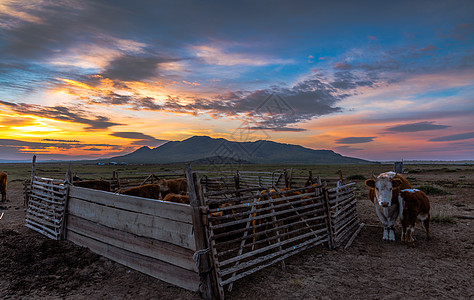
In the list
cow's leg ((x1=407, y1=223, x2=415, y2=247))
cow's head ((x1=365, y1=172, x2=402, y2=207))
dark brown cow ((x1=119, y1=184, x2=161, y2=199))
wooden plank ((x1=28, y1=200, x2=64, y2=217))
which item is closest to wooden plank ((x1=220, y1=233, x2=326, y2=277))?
cow's head ((x1=365, y1=172, x2=402, y2=207))

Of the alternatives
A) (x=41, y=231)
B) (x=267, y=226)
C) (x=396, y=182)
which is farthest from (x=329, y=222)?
(x=41, y=231)

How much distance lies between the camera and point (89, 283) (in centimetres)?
509

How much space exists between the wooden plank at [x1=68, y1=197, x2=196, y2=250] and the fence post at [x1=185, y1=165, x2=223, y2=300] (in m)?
0.16

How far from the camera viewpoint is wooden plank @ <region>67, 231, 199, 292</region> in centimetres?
462

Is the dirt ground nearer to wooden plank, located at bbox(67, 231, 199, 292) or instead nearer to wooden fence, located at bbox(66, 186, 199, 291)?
wooden plank, located at bbox(67, 231, 199, 292)

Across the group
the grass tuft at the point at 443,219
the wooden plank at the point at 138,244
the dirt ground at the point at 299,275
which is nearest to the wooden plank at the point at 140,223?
the wooden plank at the point at 138,244

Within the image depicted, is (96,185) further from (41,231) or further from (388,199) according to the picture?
(388,199)

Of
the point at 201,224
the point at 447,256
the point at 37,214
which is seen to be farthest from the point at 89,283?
the point at 447,256

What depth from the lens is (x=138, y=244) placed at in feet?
17.5

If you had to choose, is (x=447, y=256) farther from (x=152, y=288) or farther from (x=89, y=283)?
(x=89, y=283)

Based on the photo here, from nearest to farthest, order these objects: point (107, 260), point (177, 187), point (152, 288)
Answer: point (152, 288)
point (107, 260)
point (177, 187)

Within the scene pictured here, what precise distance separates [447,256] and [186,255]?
6347mm

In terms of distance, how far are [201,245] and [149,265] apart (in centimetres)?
159

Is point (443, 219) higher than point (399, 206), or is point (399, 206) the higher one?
point (399, 206)
